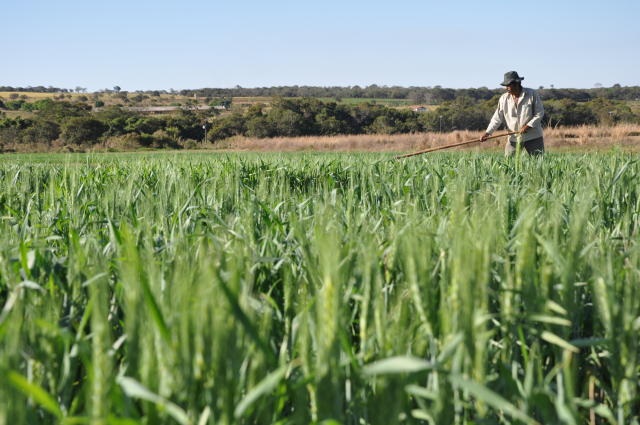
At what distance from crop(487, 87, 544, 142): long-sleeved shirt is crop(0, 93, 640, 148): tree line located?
42972 millimetres

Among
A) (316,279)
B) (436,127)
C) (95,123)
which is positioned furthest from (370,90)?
(316,279)

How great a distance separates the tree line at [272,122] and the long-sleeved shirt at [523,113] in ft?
141

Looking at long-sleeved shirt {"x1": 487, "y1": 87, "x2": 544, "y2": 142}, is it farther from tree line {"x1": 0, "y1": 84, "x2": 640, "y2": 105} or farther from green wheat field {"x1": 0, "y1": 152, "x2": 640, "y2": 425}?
tree line {"x1": 0, "y1": 84, "x2": 640, "y2": 105}

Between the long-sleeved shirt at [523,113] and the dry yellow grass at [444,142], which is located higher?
the long-sleeved shirt at [523,113]

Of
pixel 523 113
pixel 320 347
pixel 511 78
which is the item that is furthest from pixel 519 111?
pixel 320 347

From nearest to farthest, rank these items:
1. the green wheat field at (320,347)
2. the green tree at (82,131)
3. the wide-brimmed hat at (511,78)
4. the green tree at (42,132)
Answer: the green wheat field at (320,347)
the wide-brimmed hat at (511,78)
the green tree at (42,132)
the green tree at (82,131)

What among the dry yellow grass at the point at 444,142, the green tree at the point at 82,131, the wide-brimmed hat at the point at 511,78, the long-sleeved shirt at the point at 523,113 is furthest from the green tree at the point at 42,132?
the wide-brimmed hat at the point at 511,78

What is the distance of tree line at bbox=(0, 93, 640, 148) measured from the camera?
5184cm

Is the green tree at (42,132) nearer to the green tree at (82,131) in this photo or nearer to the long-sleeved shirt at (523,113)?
the green tree at (82,131)

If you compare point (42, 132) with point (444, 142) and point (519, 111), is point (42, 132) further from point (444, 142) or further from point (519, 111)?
point (519, 111)

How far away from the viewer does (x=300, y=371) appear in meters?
1.39

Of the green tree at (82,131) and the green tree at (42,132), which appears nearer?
the green tree at (42,132)

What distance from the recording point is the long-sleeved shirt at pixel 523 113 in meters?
9.03

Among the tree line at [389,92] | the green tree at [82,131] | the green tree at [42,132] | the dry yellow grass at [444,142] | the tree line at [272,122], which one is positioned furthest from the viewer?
the tree line at [389,92]
